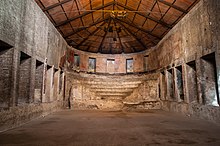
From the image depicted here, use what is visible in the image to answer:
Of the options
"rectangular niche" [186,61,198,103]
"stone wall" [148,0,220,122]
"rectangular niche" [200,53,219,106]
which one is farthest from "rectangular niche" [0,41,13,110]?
"rectangular niche" [186,61,198,103]

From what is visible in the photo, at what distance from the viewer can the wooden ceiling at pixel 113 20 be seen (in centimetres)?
874

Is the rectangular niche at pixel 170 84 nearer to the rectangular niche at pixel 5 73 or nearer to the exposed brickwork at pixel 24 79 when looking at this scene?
the exposed brickwork at pixel 24 79

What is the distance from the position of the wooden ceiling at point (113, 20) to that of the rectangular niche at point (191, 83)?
3167 millimetres

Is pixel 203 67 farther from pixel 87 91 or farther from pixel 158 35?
pixel 87 91

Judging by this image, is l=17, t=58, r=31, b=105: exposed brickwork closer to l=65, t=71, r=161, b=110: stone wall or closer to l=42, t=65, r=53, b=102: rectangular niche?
l=42, t=65, r=53, b=102: rectangular niche

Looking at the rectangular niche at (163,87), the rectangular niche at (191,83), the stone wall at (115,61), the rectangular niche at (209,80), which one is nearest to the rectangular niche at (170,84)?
the rectangular niche at (163,87)

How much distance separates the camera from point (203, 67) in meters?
6.69

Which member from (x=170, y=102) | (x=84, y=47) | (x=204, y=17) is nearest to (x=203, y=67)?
(x=204, y=17)

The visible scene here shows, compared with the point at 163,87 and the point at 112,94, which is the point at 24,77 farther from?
the point at 163,87

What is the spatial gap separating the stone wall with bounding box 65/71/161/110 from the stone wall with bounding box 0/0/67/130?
357 centimetres

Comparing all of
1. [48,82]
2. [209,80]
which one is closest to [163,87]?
[209,80]

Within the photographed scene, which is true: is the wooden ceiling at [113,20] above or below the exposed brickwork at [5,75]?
above

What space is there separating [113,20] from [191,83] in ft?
28.3

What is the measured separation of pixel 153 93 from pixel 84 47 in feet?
28.2
